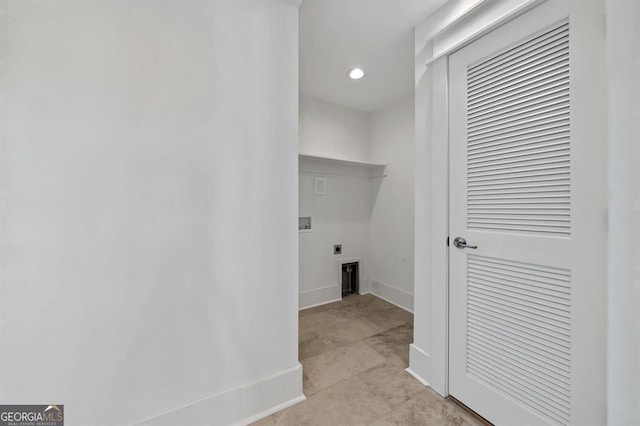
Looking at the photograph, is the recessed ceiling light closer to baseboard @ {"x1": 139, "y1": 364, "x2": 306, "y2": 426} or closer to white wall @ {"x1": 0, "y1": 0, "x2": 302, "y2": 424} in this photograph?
white wall @ {"x1": 0, "y1": 0, "x2": 302, "y2": 424}

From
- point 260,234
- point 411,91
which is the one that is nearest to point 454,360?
point 260,234

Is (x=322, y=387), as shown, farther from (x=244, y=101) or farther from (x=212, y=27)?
(x=212, y=27)

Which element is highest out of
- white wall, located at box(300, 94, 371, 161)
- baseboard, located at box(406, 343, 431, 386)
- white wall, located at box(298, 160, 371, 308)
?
white wall, located at box(300, 94, 371, 161)

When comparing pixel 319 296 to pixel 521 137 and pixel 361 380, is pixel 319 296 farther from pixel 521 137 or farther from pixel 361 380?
pixel 521 137

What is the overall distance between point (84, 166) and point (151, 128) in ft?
1.01

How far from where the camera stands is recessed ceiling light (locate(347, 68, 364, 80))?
7.50 ft

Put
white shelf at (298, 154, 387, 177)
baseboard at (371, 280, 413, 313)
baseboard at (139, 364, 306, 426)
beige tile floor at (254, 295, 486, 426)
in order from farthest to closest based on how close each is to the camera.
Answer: baseboard at (371, 280, 413, 313)
white shelf at (298, 154, 387, 177)
beige tile floor at (254, 295, 486, 426)
baseboard at (139, 364, 306, 426)

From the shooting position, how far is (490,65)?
51.1 inches

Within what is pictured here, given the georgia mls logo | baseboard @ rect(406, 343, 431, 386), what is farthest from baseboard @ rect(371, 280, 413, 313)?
the georgia mls logo

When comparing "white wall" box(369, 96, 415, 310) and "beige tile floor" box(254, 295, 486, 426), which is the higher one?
"white wall" box(369, 96, 415, 310)

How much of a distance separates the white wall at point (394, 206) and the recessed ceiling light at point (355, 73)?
2.54 feet

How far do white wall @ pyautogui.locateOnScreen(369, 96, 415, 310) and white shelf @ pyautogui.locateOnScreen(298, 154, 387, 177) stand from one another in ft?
0.28

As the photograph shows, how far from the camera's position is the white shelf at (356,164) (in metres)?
2.65

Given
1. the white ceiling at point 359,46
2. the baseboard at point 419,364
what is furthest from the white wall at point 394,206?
the baseboard at point 419,364
